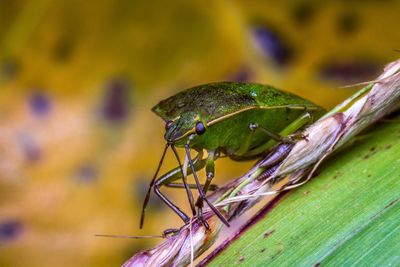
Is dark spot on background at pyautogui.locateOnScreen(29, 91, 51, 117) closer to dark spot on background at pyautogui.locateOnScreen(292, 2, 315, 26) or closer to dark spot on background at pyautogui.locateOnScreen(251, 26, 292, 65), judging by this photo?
dark spot on background at pyautogui.locateOnScreen(251, 26, 292, 65)

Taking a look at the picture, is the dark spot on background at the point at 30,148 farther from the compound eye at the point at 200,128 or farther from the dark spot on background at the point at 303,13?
the dark spot on background at the point at 303,13

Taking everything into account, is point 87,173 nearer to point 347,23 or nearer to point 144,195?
point 144,195

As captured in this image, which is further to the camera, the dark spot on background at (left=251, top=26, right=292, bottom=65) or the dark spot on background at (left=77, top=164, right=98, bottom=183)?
the dark spot on background at (left=251, top=26, right=292, bottom=65)

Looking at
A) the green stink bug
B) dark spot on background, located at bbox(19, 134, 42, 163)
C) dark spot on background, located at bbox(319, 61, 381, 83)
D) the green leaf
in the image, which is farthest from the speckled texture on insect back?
dark spot on background, located at bbox(19, 134, 42, 163)

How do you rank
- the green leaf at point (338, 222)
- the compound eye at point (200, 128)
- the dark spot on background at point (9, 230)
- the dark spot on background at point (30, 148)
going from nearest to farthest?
the green leaf at point (338, 222) → the compound eye at point (200, 128) → the dark spot on background at point (9, 230) → the dark spot on background at point (30, 148)

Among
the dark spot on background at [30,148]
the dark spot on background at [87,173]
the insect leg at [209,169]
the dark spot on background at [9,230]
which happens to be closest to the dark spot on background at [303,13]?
the insect leg at [209,169]
